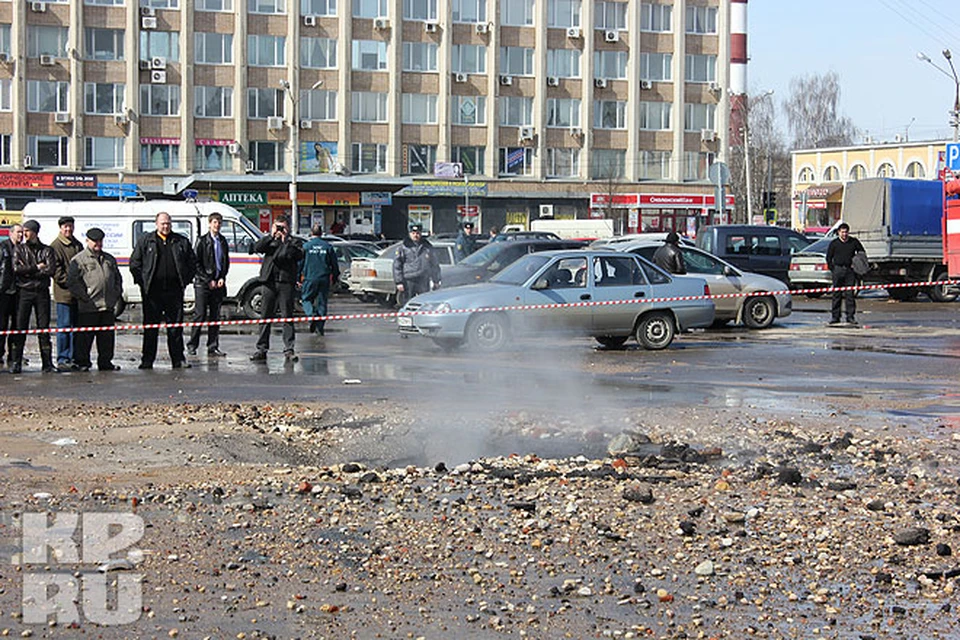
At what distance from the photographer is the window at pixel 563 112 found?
72.5 meters

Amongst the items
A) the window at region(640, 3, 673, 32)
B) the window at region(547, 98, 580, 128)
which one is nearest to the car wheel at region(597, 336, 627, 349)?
the window at region(547, 98, 580, 128)

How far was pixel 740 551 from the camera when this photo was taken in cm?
702

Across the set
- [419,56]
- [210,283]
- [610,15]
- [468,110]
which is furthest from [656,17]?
[210,283]

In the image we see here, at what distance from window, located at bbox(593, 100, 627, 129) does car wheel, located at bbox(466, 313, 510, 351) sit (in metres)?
57.0

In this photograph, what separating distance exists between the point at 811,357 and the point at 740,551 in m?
11.2

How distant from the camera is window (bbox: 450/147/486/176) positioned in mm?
70875

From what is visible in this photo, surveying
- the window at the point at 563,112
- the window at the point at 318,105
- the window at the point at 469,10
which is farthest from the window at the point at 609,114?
the window at the point at 318,105

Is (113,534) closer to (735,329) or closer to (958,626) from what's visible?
(958,626)

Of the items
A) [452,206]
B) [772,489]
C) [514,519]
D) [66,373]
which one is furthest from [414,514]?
[452,206]

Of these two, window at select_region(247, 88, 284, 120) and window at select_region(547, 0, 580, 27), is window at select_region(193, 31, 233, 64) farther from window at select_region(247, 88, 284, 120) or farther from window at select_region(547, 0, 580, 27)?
window at select_region(547, 0, 580, 27)

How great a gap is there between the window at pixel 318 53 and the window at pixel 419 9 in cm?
429

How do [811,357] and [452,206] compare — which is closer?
[811,357]

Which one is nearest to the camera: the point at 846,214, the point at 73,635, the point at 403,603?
the point at 73,635

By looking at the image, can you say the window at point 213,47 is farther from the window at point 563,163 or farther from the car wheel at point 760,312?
the car wheel at point 760,312
